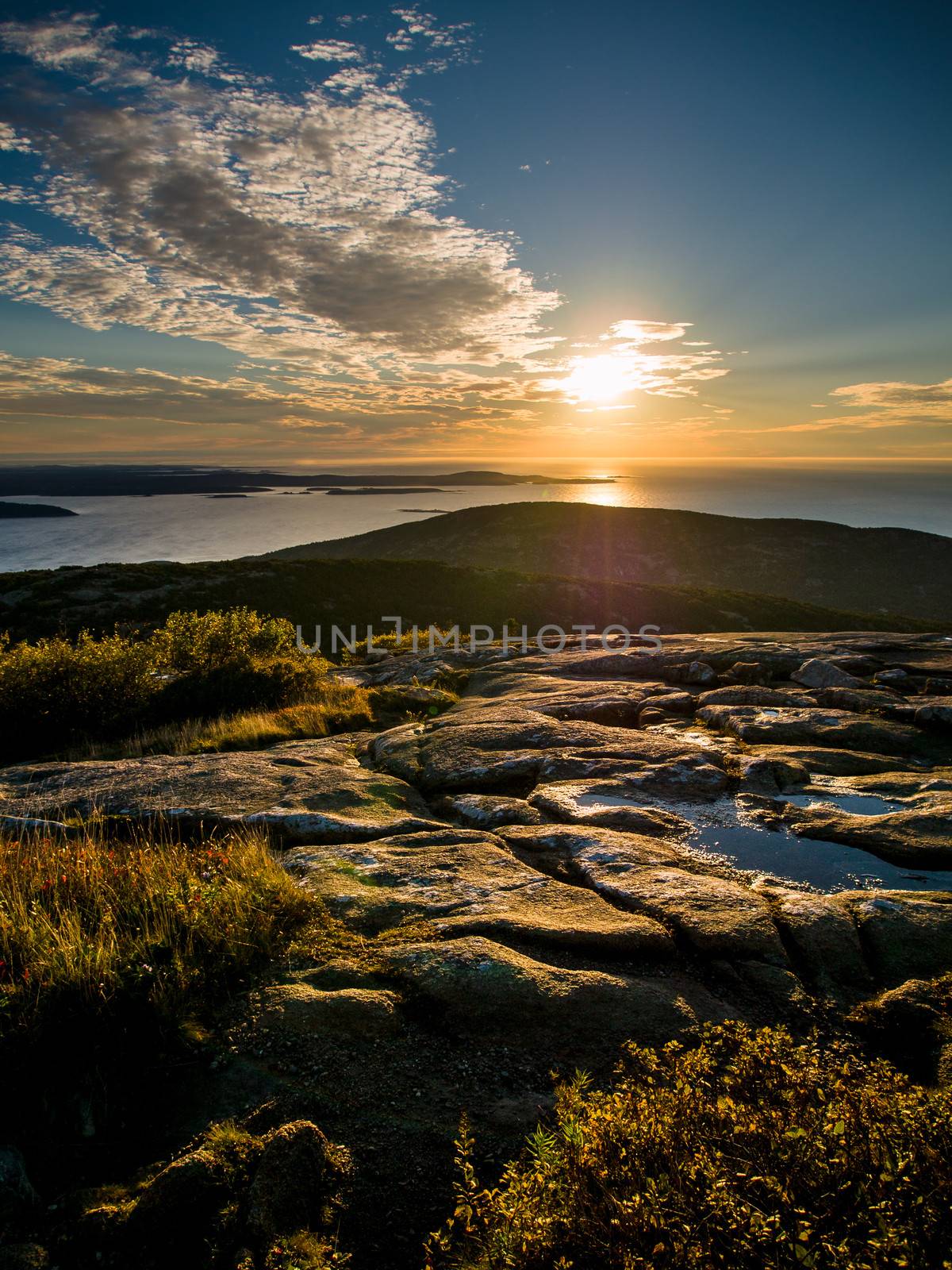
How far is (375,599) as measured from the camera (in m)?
59.4

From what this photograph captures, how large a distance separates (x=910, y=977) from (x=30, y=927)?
7141 millimetres

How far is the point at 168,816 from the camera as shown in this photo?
7.98 metres

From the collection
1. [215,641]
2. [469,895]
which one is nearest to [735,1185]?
[469,895]

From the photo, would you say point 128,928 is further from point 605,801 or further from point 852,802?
point 852,802

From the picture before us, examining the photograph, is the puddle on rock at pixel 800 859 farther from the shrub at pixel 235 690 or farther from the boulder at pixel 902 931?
the shrub at pixel 235 690

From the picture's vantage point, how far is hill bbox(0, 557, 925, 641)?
161 feet

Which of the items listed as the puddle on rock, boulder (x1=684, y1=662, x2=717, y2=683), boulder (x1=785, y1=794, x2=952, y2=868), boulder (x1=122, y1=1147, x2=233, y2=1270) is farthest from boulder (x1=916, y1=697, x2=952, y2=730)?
boulder (x1=122, y1=1147, x2=233, y2=1270)

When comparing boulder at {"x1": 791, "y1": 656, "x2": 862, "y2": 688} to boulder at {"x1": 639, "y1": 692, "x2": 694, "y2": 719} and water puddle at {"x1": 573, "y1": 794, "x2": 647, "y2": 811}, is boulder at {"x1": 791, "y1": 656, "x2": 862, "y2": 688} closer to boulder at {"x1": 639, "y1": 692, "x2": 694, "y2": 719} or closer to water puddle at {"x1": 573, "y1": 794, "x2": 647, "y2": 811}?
boulder at {"x1": 639, "y1": 692, "x2": 694, "y2": 719}

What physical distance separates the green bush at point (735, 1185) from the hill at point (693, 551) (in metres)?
98.6

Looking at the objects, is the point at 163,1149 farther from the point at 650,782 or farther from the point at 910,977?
the point at 650,782

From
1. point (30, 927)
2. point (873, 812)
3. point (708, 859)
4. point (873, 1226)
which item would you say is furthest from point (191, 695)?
point (873, 1226)

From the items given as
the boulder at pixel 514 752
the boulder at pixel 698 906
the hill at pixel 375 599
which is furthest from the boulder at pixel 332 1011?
the hill at pixel 375 599

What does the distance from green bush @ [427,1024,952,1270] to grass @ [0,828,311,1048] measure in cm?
264

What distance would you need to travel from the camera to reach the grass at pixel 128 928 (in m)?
4.41
